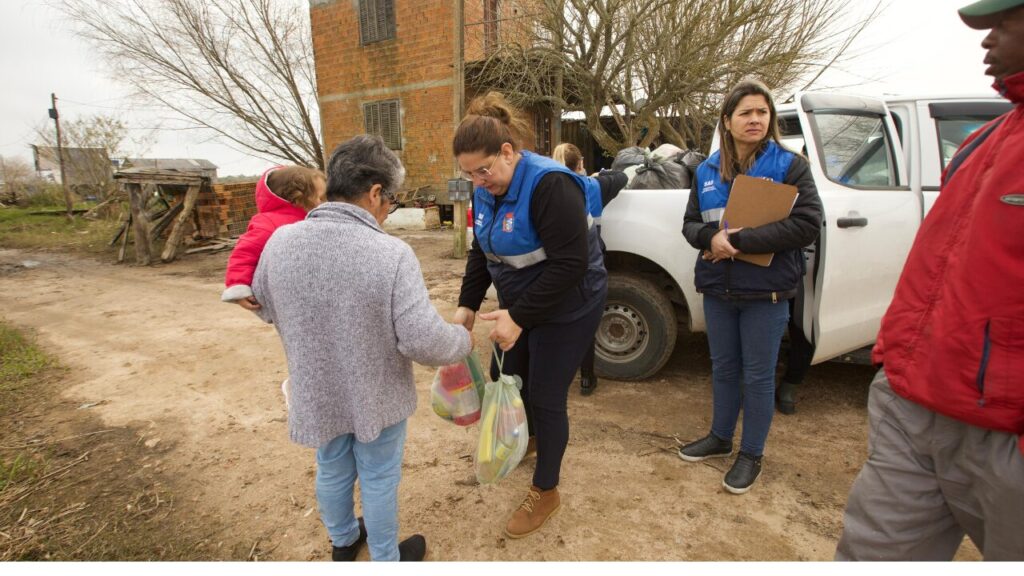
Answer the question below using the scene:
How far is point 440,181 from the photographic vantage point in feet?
46.3

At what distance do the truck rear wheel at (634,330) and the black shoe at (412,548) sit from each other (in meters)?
1.93

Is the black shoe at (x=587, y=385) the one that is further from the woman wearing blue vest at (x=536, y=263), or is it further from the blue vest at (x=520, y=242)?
the blue vest at (x=520, y=242)

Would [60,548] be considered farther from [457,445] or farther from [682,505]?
[682,505]

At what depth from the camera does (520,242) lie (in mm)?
1934

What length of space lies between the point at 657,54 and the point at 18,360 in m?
9.91

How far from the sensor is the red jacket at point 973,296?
1081 mm

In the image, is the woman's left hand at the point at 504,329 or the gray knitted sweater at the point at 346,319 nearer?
the gray knitted sweater at the point at 346,319

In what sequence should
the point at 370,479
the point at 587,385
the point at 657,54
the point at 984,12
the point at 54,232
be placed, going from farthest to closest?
the point at 54,232, the point at 657,54, the point at 587,385, the point at 370,479, the point at 984,12

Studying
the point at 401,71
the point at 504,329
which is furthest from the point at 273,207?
the point at 401,71

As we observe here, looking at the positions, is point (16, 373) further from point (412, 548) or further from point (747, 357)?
point (747, 357)

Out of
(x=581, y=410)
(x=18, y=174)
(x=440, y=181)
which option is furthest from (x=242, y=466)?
(x=18, y=174)

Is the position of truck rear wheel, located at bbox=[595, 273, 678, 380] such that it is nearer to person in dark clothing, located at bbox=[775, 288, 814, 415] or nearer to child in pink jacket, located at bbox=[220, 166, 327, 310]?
person in dark clothing, located at bbox=[775, 288, 814, 415]

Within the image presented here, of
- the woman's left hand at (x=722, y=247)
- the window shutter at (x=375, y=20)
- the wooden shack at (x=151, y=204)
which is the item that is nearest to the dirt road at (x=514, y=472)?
the woman's left hand at (x=722, y=247)

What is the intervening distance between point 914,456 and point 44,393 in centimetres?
515
